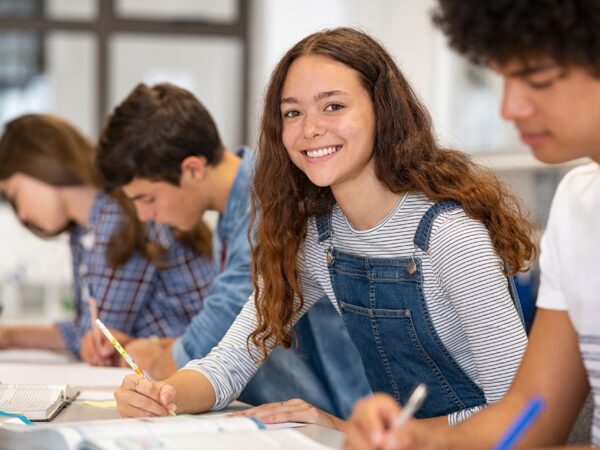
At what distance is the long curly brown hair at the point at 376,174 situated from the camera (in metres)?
1.55

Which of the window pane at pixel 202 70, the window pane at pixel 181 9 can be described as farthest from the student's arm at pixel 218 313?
the window pane at pixel 181 9

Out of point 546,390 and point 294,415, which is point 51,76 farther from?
point 546,390

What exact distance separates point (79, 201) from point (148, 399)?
4.12ft

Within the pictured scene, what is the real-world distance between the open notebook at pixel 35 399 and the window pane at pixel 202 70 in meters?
3.70

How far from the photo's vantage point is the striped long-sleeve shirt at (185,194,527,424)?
4.73 ft

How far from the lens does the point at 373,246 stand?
1.60 meters

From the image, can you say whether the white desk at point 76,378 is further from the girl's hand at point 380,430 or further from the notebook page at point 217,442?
the girl's hand at point 380,430

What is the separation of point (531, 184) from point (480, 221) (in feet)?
7.78

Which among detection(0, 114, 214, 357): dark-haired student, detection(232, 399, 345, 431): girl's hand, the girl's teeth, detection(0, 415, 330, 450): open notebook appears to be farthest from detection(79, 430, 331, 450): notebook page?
detection(0, 114, 214, 357): dark-haired student

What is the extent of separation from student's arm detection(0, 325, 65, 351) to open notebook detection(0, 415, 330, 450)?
142 centimetres

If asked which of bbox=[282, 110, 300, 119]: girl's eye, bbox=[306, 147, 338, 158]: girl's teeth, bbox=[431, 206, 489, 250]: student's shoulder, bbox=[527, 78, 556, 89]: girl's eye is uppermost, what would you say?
bbox=[527, 78, 556, 89]: girl's eye

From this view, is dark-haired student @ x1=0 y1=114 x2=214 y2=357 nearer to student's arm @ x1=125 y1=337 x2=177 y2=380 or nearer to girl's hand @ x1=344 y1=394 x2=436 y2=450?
student's arm @ x1=125 y1=337 x2=177 y2=380

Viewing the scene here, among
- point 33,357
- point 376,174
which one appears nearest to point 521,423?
point 376,174

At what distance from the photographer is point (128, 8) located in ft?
17.1
